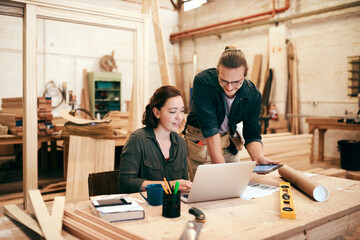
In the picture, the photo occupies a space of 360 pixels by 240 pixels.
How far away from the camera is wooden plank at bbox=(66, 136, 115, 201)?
3.99m

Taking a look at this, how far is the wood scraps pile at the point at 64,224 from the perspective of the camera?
1.21 meters

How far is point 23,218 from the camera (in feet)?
4.59

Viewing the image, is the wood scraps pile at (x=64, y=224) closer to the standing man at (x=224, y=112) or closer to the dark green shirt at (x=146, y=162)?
the dark green shirt at (x=146, y=162)

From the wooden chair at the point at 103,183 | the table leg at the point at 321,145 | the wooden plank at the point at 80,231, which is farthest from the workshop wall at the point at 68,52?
the wooden plank at the point at 80,231

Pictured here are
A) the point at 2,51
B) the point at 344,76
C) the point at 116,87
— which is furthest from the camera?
the point at 116,87

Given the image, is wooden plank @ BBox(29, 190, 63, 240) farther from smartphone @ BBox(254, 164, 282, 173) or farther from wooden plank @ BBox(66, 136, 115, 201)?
wooden plank @ BBox(66, 136, 115, 201)

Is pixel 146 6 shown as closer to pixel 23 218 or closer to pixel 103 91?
pixel 23 218

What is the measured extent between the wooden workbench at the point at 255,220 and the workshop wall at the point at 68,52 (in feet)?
26.8

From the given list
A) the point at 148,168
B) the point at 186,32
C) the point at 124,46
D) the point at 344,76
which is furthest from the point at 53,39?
the point at 148,168

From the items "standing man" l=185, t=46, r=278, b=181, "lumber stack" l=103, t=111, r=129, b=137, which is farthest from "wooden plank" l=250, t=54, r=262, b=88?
"standing man" l=185, t=46, r=278, b=181

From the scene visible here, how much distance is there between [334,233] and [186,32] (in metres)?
9.90

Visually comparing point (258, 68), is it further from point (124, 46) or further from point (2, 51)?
point (2, 51)

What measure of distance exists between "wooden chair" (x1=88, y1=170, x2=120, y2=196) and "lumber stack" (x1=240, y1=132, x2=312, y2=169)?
2805 millimetres

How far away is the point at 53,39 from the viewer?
9266 millimetres
